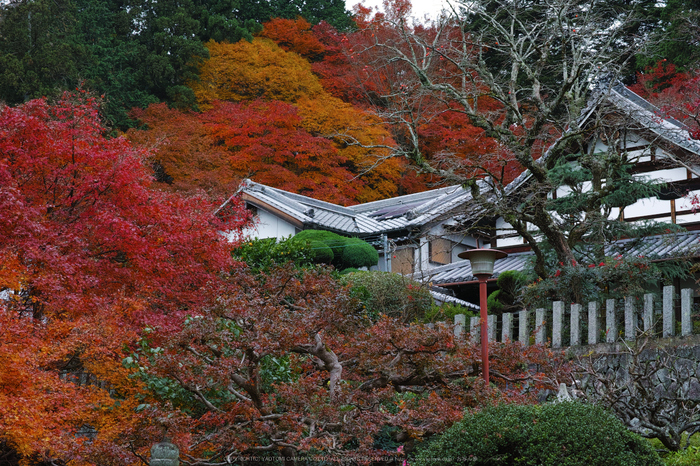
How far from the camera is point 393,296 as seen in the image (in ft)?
49.3

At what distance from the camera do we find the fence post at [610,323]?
1167cm

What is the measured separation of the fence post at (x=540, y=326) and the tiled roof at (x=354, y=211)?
9.50 meters

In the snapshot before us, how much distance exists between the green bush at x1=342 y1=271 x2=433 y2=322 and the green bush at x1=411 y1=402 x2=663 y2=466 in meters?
7.34

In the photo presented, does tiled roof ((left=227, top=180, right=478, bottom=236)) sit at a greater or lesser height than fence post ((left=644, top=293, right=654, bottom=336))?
greater

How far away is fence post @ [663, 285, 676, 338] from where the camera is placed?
37.1ft

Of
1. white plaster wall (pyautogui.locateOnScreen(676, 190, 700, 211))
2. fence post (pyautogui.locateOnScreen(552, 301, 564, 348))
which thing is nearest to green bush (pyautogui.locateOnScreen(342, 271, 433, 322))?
fence post (pyautogui.locateOnScreen(552, 301, 564, 348))

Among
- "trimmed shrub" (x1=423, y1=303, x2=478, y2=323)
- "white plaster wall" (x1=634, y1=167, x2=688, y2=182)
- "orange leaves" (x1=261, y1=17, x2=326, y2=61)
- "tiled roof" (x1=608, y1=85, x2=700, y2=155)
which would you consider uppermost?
"orange leaves" (x1=261, y1=17, x2=326, y2=61)

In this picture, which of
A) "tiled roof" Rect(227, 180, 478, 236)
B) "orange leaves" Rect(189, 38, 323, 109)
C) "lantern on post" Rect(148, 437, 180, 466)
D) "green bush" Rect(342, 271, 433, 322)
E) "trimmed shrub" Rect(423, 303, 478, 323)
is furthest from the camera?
"orange leaves" Rect(189, 38, 323, 109)

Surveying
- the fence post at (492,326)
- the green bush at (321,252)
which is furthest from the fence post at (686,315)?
the green bush at (321,252)

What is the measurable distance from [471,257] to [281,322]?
9.05 feet

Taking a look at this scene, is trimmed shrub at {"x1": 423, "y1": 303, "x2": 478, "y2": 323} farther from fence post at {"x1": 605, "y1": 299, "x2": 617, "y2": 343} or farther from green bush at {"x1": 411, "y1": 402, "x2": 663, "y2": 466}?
green bush at {"x1": 411, "y1": 402, "x2": 663, "y2": 466}

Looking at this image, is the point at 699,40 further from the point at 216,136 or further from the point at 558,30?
the point at 216,136

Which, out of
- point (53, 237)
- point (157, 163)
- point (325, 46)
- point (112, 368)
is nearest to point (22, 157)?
point (53, 237)

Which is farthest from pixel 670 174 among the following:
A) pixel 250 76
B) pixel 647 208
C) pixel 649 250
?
pixel 250 76
